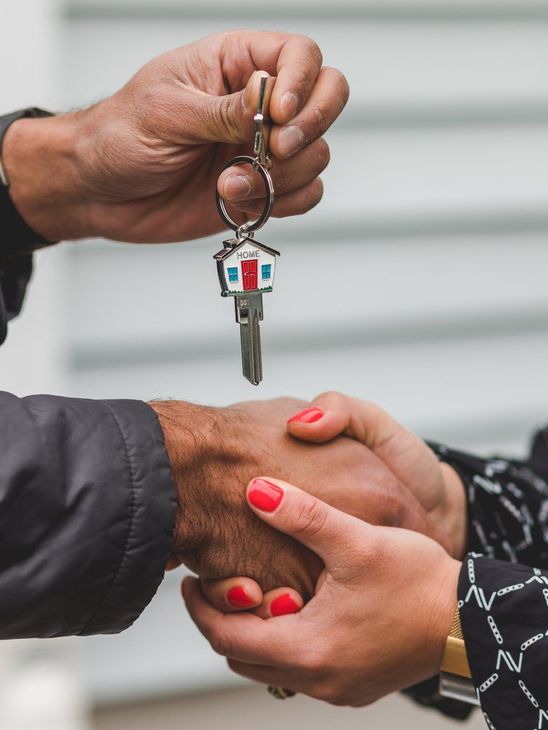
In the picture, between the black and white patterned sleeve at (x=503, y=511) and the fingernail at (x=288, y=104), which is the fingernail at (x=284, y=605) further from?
the fingernail at (x=288, y=104)

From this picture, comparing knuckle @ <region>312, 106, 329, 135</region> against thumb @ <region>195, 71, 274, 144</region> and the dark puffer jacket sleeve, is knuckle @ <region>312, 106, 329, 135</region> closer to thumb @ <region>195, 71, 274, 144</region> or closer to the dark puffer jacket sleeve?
thumb @ <region>195, 71, 274, 144</region>

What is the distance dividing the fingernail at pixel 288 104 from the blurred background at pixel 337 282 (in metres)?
1.24

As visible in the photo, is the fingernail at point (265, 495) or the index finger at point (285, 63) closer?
the index finger at point (285, 63)

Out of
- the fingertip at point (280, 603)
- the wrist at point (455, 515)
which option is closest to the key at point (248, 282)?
the fingertip at point (280, 603)

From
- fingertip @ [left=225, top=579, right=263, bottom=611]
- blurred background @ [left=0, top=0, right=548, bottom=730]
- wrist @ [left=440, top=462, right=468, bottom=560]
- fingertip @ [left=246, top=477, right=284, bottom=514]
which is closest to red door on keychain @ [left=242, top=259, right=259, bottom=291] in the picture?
fingertip @ [left=246, top=477, right=284, bottom=514]

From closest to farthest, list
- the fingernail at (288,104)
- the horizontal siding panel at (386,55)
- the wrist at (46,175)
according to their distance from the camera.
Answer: the fingernail at (288,104) → the wrist at (46,175) → the horizontal siding panel at (386,55)

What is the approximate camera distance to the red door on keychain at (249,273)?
4.19 ft

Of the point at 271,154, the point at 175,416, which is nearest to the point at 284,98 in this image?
the point at 271,154

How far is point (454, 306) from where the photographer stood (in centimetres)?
281

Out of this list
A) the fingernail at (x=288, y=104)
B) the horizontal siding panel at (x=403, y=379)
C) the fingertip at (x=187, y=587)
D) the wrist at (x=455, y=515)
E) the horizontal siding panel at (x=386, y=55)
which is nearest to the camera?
the fingernail at (x=288, y=104)

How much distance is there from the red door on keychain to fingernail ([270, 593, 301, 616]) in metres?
0.46

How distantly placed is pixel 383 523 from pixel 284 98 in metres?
0.69

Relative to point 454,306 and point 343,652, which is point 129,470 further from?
point 454,306

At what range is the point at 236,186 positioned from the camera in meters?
1.27
